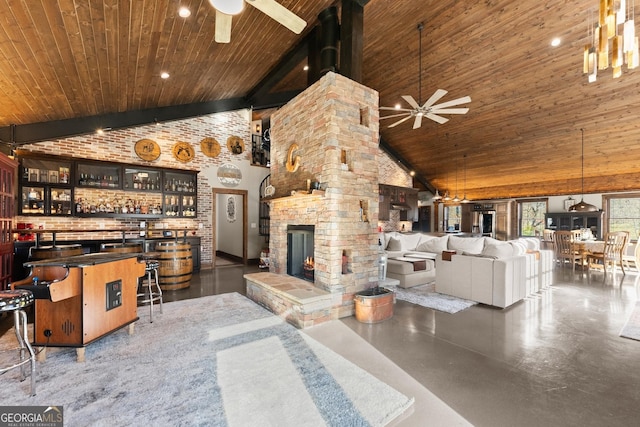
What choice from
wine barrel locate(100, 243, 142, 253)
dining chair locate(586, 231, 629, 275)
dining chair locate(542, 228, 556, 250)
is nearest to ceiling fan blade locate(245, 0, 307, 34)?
wine barrel locate(100, 243, 142, 253)

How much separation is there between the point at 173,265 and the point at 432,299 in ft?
14.8

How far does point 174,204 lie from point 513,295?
7123mm

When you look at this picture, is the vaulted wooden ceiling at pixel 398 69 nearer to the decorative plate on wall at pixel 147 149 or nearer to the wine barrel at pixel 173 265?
the decorative plate on wall at pixel 147 149

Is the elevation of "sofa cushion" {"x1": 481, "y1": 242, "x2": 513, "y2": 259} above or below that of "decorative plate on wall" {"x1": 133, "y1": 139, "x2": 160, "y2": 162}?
below

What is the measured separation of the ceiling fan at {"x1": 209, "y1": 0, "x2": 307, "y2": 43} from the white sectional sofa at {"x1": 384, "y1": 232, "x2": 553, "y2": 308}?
4122 mm

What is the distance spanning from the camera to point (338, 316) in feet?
11.6

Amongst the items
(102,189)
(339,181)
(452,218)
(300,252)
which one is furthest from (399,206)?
(102,189)

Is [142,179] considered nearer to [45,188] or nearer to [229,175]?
[45,188]

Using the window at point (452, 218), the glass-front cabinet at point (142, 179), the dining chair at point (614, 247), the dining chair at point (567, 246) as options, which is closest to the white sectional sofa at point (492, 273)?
the dining chair at point (614, 247)

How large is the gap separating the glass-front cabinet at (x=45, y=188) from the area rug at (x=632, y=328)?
8888mm

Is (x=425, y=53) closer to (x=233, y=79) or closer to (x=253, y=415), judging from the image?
(x=233, y=79)

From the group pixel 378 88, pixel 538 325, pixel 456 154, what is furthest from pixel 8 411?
pixel 456 154

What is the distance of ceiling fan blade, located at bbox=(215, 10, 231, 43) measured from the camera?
2508mm

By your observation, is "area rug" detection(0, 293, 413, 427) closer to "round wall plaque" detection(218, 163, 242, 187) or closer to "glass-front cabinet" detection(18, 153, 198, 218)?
"glass-front cabinet" detection(18, 153, 198, 218)
